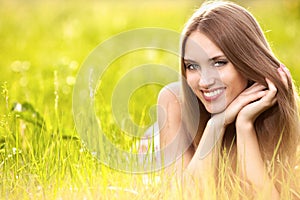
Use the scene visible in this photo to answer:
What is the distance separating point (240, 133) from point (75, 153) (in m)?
0.71

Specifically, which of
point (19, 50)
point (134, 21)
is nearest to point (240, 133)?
point (19, 50)

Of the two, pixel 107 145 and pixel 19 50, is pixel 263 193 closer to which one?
pixel 107 145

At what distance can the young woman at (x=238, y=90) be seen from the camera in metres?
2.93

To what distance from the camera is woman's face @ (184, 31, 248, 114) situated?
9.68 feet

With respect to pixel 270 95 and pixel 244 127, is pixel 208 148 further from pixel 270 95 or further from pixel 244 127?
pixel 270 95

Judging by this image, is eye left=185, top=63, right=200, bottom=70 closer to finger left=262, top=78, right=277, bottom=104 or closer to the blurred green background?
finger left=262, top=78, right=277, bottom=104

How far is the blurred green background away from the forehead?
6.83 ft

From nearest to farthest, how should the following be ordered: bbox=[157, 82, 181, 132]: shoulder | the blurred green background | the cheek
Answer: the cheek
bbox=[157, 82, 181, 132]: shoulder
the blurred green background

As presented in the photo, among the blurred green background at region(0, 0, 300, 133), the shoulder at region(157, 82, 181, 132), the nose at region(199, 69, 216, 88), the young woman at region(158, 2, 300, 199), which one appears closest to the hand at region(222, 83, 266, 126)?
the young woman at region(158, 2, 300, 199)

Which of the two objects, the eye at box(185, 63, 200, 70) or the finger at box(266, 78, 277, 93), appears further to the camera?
the eye at box(185, 63, 200, 70)

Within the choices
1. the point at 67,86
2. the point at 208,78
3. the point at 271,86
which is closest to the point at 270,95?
the point at 271,86

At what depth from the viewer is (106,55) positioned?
6.83 metres

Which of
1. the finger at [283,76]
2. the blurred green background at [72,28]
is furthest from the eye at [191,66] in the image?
the blurred green background at [72,28]

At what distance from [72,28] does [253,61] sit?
5.51 metres
